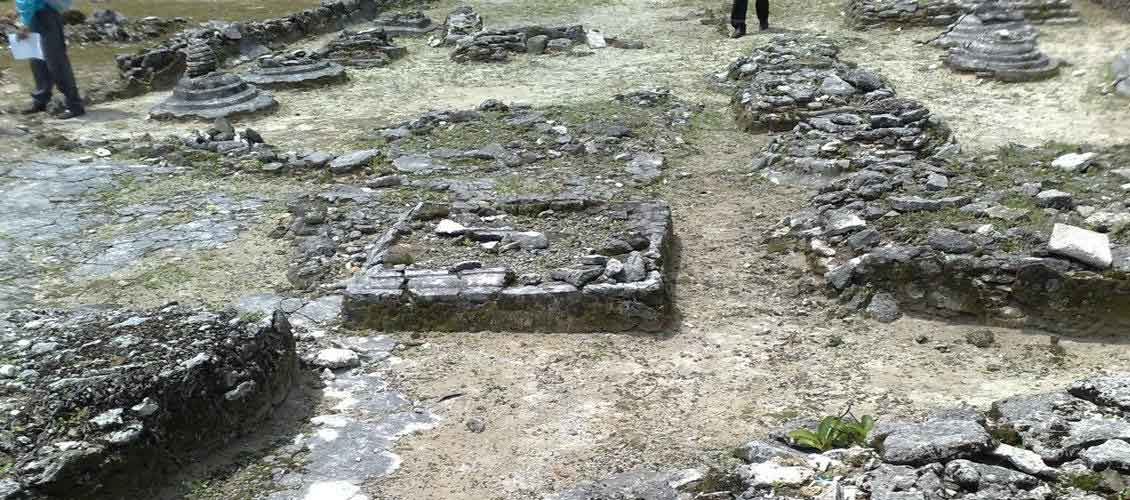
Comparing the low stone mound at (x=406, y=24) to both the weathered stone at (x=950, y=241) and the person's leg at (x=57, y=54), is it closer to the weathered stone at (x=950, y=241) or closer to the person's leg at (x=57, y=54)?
the person's leg at (x=57, y=54)

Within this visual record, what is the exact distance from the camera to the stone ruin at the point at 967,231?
475cm

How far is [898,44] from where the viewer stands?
11.9m

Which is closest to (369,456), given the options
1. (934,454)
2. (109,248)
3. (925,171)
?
(934,454)

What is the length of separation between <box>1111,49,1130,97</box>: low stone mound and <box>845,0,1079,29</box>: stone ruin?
7.55 ft

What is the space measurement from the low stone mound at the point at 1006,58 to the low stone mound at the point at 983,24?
0.23 metres

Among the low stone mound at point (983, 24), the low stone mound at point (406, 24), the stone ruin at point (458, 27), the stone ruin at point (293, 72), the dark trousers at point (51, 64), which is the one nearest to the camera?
the dark trousers at point (51, 64)

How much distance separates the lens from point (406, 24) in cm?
1480

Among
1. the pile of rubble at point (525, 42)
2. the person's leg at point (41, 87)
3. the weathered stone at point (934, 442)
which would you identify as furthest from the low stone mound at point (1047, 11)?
the person's leg at point (41, 87)

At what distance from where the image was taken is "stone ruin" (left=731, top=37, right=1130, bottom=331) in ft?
15.6

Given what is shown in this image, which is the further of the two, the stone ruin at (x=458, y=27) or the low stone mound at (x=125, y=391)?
the stone ruin at (x=458, y=27)

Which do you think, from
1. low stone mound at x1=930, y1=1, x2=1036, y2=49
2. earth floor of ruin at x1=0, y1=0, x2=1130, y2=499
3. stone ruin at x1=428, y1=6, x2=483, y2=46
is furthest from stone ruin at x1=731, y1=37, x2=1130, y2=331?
stone ruin at x1=428, y1=6, x2=483, y2=46

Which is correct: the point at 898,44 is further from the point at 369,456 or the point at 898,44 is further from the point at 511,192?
the point at 369,456

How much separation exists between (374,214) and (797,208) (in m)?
3.24

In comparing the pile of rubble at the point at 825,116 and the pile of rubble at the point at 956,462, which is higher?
the pile of rubble at the point at 825,116
